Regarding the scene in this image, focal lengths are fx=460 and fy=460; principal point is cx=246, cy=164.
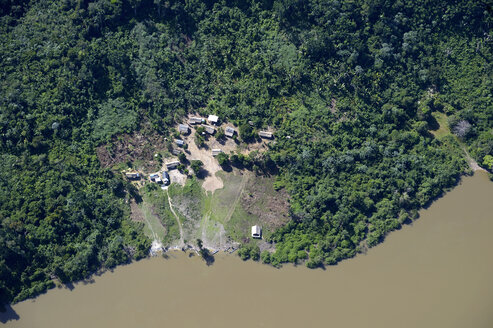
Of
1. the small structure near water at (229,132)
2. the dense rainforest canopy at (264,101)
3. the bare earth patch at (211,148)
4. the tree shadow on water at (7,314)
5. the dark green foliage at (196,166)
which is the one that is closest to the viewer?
the tree shadow on water at (7,314)

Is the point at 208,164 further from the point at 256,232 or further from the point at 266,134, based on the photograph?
the point at 256,232

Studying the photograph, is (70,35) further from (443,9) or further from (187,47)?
(443,9)

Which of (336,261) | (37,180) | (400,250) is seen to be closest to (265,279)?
(336,261)

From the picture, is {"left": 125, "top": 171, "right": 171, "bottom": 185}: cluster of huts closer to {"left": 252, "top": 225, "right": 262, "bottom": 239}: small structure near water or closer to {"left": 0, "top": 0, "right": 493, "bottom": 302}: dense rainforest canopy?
{"left": 0, "top": 0, "right": 493, "bottom": 302}: dense rainforest canopy

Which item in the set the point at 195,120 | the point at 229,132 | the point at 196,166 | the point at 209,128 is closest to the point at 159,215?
the point at 196,166

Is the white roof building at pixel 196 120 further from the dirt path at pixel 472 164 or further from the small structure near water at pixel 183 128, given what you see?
the dirt path at pixel 472 164

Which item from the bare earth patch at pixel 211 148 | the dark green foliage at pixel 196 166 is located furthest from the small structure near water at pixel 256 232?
the dark green foliage at pixel 196 166
